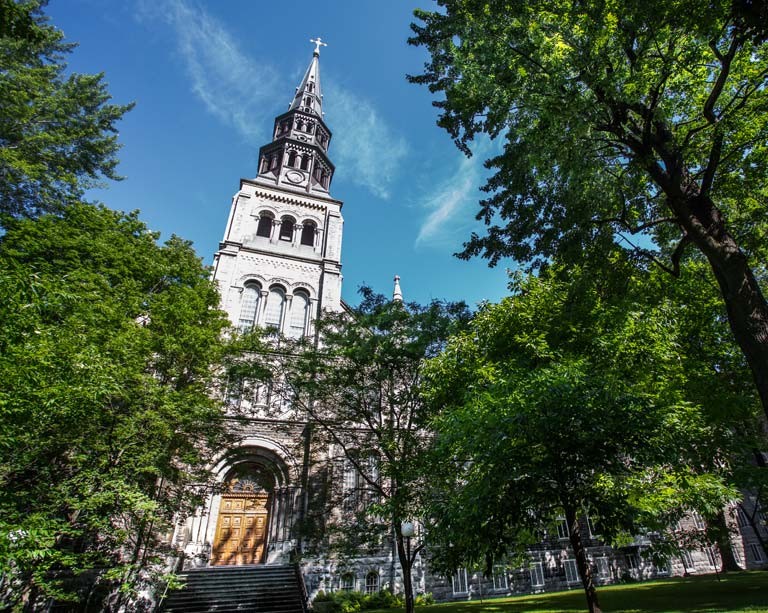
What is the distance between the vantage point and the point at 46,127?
58.2ft

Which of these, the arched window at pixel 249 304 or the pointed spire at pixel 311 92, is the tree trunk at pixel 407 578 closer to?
the arched window at pixel 249 304

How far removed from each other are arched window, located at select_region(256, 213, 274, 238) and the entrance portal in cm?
1494

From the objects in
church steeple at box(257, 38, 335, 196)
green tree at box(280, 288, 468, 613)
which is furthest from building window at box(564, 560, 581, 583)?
church steeple at box(257, 38, 335, 196)

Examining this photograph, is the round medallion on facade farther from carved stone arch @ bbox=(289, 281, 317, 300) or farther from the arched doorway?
the arched doorway

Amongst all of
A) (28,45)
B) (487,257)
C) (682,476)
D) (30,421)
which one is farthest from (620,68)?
(28,45)

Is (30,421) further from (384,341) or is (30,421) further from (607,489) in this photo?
(607,489)

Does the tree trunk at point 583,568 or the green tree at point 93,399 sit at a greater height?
the green tree at point 93,399

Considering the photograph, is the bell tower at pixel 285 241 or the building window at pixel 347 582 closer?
the building window at pixel 347 582

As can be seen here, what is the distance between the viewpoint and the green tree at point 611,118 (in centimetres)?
730

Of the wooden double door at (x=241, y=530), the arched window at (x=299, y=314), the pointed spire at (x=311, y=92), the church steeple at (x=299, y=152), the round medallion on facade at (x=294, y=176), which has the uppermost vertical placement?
the pointed spire at (x=311, y=92)

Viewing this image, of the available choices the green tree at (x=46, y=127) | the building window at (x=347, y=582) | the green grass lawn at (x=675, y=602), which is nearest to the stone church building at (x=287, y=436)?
the building window at (x=347, y=582)

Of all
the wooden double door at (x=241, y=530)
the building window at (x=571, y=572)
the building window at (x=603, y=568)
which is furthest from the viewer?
the building window at (x=603, y=568)

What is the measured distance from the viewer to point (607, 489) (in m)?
8.98

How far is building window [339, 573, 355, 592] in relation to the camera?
1764 centimetres
